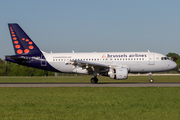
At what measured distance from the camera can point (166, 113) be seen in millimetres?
11930

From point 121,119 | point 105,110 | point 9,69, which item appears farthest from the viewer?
point 9,69

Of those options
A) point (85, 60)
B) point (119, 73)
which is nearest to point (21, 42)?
point (85, 60)

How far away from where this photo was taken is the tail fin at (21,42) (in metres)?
36.8

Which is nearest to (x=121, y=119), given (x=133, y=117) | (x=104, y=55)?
(x=133, y=117)

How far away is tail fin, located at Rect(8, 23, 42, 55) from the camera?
36.8m

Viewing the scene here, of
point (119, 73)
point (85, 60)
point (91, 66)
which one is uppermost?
point (85, 60)

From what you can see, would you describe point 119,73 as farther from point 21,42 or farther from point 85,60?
point 21,42

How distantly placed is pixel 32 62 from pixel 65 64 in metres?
4.73

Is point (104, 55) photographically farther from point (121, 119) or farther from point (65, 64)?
point (121, 119)

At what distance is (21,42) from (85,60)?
9.83 metres

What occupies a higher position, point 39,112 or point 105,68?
point 105,68

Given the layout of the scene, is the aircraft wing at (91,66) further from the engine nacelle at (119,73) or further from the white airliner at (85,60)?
the engine nacelle at (119,73)

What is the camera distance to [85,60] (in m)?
35.8

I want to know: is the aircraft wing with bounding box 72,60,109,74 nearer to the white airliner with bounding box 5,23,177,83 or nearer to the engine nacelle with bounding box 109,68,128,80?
the white airliner with bounding box 5,23,177,83
